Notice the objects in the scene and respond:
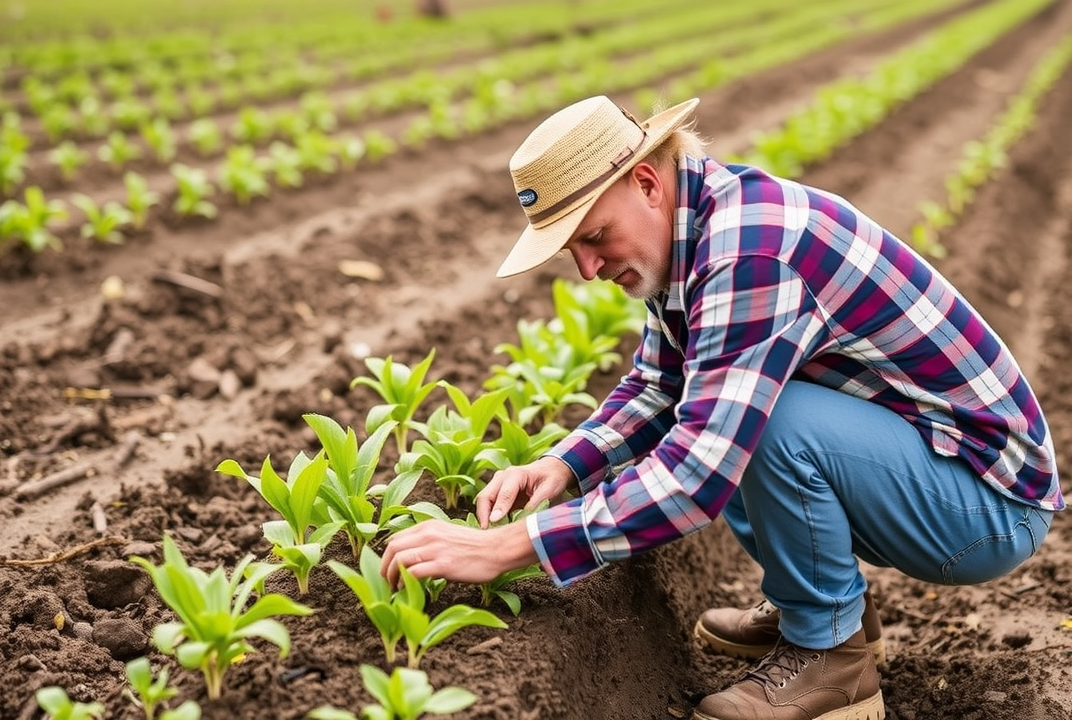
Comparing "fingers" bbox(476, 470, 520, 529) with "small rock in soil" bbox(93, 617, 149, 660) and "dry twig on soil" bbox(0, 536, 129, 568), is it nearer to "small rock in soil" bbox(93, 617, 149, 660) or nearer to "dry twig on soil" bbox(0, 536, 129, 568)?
"small rock in soil" bbox(93, 617, 149, 660)

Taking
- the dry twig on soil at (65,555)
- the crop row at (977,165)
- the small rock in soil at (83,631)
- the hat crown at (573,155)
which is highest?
the hat crown at (573,155)

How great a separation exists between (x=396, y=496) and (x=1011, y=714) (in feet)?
6.50

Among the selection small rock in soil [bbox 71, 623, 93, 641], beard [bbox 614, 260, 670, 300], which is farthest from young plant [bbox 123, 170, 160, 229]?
beard [bbox 614, 260, 670, 300]

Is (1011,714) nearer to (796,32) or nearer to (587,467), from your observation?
(587,467)

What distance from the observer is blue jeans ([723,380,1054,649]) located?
9.43 ft

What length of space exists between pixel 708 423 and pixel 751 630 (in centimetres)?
125

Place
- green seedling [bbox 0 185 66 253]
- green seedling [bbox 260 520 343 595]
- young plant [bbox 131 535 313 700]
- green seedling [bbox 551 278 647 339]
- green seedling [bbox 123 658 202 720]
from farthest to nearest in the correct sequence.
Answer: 1. green seedling [bbox 0 185 66 253]
2. green seedling [bbox 551 278 647 339]
3. green seedling [bbox 260 520 343 595]
4. young plant [bbox 131 535 313 700]
5. green seedling [bbox 123 658 202 720]

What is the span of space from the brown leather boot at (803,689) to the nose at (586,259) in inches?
50.5

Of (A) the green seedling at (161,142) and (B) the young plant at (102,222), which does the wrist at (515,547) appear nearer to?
(B) the young plant at (102,222)

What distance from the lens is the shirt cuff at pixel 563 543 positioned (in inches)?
107

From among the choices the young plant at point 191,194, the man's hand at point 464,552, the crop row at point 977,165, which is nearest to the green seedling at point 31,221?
the young plant at point 191,194

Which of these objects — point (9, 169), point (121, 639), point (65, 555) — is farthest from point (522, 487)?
point (9, 169)

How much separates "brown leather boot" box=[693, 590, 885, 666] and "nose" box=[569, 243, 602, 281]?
1.37 meters

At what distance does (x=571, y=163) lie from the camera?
9.07 ft
